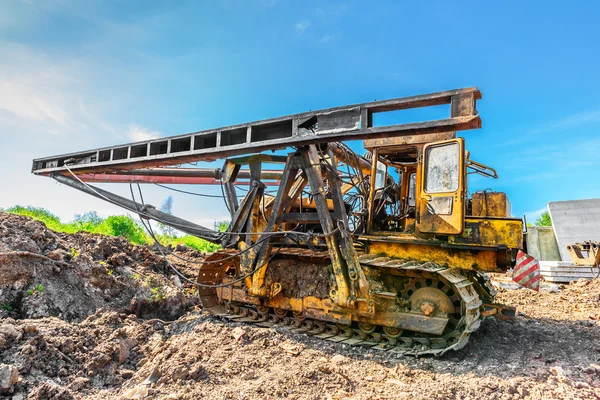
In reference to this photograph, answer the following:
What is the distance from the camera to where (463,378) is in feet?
13.8

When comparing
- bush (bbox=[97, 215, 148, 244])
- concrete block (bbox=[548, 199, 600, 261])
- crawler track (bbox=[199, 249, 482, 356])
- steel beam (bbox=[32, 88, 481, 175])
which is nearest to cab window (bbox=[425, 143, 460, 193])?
steel beam (bbox=[32, 88, 481, 175])

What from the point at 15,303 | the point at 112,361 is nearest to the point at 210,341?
the point at 112,361

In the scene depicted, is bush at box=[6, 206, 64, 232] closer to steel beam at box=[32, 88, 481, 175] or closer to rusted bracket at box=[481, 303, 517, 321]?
steel beam at box=[32, 88, 481, 175]

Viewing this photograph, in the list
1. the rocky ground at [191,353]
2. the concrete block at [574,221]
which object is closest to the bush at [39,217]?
the rocky ground at [191,353]

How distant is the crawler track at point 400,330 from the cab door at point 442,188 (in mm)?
570

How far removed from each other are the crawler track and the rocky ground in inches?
7.8

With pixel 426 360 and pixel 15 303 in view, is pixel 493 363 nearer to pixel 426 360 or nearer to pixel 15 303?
pixel 426 360

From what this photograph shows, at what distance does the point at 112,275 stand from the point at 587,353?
7.59 meters

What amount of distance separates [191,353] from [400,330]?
272 cm

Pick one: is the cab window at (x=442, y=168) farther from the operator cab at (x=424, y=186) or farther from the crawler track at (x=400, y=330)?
the crawler track at (x=400, y=330)

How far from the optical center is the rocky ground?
396 cm

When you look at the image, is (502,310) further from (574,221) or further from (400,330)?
(574,221)

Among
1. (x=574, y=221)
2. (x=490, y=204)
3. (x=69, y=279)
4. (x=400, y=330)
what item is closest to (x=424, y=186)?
(x=490, y=204)

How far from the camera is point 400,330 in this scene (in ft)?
17.5
